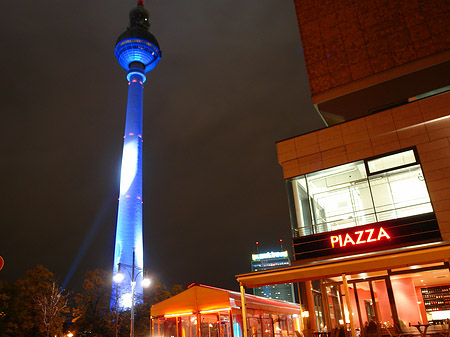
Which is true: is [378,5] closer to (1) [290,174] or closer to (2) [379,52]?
(2) [379,52]

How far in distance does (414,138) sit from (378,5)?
29.8ft

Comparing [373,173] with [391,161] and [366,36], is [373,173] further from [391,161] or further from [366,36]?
[366,36]

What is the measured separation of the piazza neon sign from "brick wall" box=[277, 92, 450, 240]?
77.6 inches

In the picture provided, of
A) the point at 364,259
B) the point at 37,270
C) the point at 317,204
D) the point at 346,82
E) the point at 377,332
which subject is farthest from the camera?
the point at 37,270

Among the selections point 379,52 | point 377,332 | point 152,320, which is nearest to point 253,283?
point 377,332

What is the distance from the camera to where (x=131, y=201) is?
57.5m

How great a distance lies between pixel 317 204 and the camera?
53.8 feet

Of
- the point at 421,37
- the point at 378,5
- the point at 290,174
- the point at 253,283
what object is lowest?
the point at 253,283

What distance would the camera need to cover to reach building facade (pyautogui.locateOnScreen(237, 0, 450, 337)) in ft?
42.0

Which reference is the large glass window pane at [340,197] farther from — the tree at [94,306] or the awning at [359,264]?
the tree at [94,306]

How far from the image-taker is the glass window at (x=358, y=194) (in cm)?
1443

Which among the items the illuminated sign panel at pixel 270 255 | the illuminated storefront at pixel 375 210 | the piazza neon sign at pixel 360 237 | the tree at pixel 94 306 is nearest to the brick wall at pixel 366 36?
the illuminated storefront at pixel 375 210

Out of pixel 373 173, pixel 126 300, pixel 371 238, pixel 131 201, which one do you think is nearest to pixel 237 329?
pixel 371 238

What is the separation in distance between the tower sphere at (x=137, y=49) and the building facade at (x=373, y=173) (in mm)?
57103
